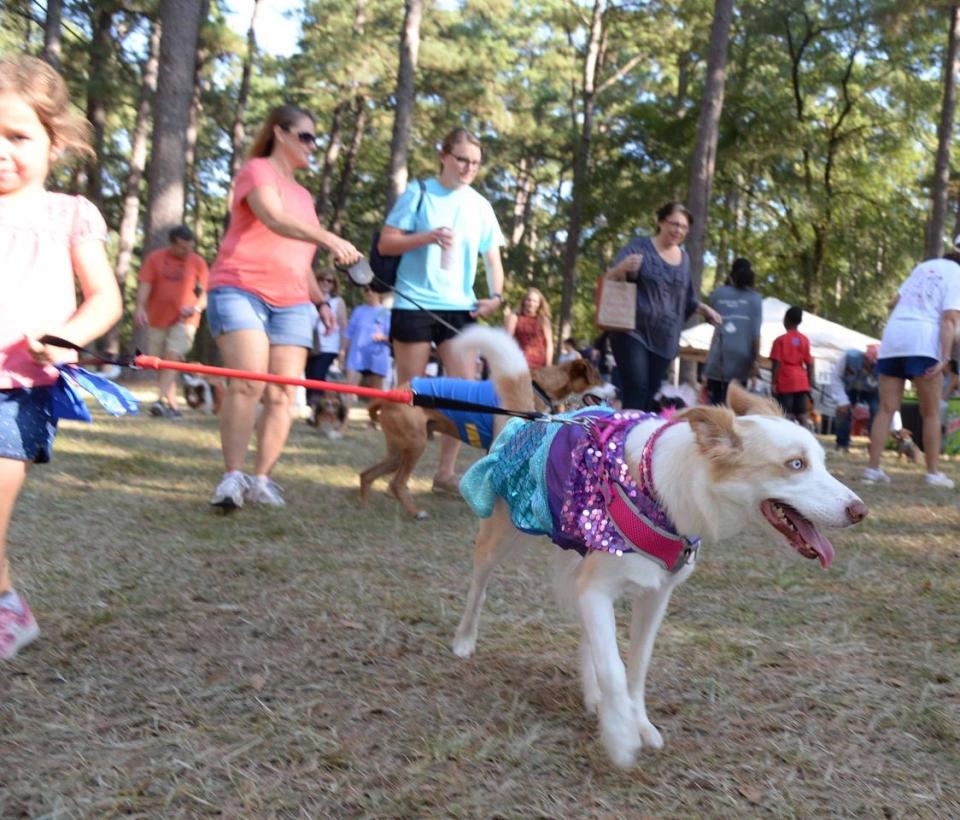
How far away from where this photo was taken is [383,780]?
214cm

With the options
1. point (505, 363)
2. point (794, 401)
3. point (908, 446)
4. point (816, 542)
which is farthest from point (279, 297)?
point (908, 446)

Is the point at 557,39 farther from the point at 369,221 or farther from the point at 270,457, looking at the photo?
the point at 270,457

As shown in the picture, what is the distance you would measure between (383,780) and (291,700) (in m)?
0.54

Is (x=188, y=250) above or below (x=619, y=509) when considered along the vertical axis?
above

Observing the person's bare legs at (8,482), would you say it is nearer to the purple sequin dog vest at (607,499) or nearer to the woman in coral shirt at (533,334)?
the purple sequin dog vest at (607,499)

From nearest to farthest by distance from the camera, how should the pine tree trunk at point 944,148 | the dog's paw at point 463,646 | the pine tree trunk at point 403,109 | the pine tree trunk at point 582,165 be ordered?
the dog's paw at point 463,646 → the pine tree trunk at point 403,109 → the pine tree trunk at point 944,148 → the pine tree trunk at point 582,165

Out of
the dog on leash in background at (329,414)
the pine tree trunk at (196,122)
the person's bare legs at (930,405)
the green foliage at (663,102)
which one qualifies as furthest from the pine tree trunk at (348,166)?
the person's bare legs at (930,405)

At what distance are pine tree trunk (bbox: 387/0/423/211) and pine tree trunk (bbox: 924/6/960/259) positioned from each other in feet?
30.5

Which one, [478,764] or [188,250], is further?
[188,250]

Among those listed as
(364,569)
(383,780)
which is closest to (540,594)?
(364,569)

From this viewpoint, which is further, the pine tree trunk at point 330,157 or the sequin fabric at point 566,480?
the pine tree trunk at point 330,157

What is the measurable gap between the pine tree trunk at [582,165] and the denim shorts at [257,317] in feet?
57.3

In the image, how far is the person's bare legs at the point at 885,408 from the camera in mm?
7012

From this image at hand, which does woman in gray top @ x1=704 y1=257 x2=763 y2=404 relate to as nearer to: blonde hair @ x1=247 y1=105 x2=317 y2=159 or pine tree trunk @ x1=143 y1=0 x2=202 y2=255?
blonde hair @ x1=247 y1=105 x2=317 y2=159
